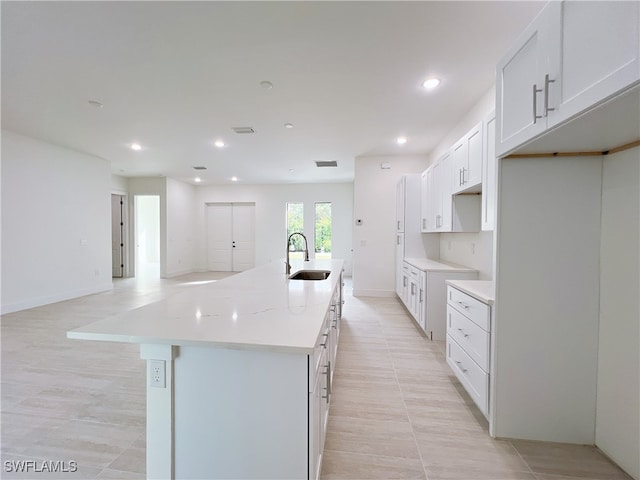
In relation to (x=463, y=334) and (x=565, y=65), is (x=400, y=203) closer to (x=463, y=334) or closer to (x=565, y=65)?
(x=463, y=334)

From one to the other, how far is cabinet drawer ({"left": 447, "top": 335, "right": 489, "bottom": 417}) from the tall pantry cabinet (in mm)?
66

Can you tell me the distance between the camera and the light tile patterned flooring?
→ 1.46m

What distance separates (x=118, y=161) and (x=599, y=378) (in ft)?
26.4

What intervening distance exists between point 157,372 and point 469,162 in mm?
3071

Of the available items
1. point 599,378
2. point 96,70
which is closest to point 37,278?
point 96,70

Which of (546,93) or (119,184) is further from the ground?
(119,184)

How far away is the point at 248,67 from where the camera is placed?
2.48 metres

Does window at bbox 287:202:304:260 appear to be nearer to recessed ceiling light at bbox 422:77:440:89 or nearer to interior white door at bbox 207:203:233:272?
interior white door at bbox 207:203:233:272

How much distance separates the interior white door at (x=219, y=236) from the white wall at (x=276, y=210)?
21 cm

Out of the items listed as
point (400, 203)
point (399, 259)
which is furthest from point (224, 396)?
point (400, 203)

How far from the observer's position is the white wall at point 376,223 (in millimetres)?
5398

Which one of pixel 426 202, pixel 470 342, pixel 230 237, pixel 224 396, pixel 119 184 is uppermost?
pixel 119 184

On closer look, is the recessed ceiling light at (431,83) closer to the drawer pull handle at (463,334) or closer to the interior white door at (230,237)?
the drawer pull handle at (463,334)

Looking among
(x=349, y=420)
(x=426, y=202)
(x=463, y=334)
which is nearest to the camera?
(x=349, y=420)
